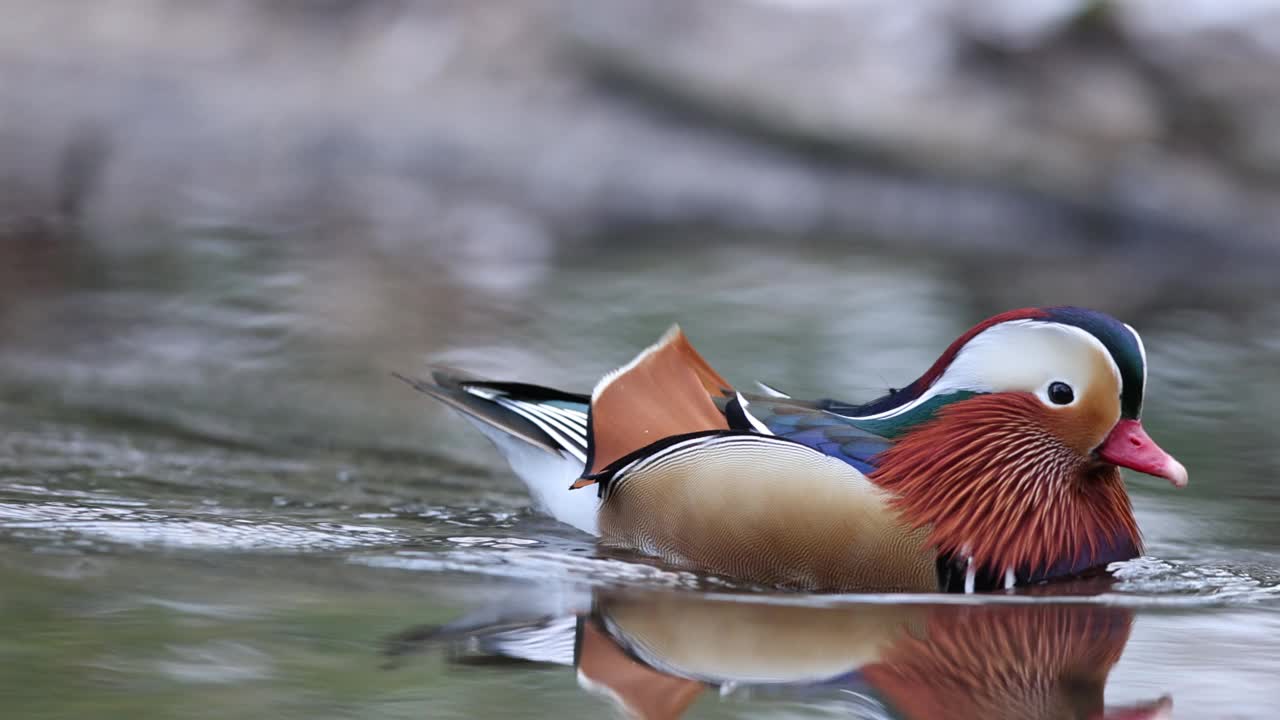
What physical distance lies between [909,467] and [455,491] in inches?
56.9

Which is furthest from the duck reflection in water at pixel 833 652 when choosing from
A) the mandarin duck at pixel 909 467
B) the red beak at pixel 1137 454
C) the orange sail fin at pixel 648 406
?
the orange sail fin at pixel 648 406

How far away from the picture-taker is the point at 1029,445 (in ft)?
10.9

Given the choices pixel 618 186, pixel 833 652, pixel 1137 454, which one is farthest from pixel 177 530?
pixel 618 186

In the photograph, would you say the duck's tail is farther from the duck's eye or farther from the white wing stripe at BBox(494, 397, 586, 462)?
the duck's eye

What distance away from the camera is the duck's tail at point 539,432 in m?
3.74

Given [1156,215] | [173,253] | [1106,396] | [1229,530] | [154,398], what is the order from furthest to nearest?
[1156,215] < [173,253] < [154,398] < [1229,530] < [1106,396]

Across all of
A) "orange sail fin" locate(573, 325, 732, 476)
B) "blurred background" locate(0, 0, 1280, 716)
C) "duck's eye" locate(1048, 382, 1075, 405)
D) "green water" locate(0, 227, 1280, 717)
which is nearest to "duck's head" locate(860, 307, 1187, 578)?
"duck's eye" locate(1048, 382, 1075, 405)

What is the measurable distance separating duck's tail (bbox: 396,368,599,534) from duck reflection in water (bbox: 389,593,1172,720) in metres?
0.76

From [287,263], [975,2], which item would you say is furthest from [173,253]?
[975,2]

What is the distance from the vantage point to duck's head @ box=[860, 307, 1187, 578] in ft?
10.4

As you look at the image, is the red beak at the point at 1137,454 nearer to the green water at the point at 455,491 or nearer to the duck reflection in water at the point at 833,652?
the green water at the point at 455,491

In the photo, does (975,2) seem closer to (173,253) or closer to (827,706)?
(173,253)

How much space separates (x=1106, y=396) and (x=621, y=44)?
16.7 feet

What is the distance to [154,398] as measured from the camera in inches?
202
